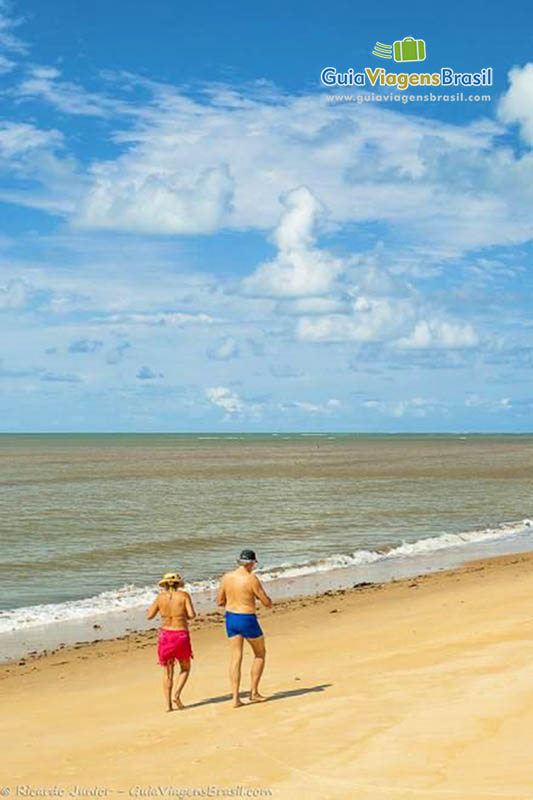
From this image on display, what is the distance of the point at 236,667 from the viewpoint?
10961mm

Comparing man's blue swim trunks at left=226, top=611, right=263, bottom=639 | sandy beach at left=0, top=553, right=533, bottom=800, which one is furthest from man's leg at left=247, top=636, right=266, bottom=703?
sandy beach at left=0, top=553, right=533, bottom=800

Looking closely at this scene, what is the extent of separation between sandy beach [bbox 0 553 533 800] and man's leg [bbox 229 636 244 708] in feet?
0.56

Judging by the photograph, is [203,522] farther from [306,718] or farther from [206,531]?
[306,718]

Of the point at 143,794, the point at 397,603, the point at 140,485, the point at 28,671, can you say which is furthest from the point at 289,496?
the point at 143,794

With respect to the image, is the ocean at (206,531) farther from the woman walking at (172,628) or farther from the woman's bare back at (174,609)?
the woman's bare back at (174,609)

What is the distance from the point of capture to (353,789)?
7.99 metres

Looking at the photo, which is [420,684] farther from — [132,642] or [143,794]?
[132,642]

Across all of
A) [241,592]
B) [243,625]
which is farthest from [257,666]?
[241,592]

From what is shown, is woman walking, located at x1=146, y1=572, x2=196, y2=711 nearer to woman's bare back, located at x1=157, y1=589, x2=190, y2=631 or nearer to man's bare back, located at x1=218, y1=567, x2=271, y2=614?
woman's bare back, located at x1=157, y1=589, x2=190, y2=631

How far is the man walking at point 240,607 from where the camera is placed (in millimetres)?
10984

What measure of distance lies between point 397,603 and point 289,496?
105 feet

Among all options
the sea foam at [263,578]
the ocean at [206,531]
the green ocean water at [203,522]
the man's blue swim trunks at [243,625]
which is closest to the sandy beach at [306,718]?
the man's blue swim trunks at [243,625]

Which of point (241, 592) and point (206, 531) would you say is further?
point (206, 531)

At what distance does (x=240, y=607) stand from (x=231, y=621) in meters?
0.24
